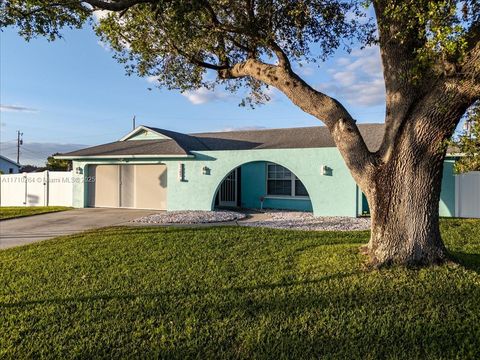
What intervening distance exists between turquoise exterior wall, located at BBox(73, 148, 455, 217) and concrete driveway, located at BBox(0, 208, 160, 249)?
2.17 m

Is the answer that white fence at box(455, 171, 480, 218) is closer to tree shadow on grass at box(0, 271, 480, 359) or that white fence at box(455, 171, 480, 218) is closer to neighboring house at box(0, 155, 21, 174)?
tree shadow on grass at box(0, 271, 480, 359)

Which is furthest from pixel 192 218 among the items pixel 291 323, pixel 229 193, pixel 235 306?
pixel 291 323

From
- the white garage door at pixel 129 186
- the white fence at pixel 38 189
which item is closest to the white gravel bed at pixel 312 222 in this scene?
the white garage door at pixel 129 186

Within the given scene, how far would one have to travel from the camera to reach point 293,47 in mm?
9242

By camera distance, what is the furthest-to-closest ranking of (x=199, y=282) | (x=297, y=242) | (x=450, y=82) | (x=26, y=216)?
(x=26, y=216), (x=297, y=242), (x=199, y=282), (x=450, y=82)

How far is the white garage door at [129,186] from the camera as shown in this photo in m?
17.2

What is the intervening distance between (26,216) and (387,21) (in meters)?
14.7

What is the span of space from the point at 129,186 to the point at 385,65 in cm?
1411

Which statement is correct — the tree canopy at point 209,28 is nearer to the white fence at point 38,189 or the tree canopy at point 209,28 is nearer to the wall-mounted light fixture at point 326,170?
the wall-mounted light fixture at point 326,170

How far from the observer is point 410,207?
586 centimetres

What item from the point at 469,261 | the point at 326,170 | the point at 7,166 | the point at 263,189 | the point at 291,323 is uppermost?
the point at 7,166

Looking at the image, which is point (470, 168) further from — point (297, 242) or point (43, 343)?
point (43, 343)

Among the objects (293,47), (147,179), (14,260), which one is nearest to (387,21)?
(293,47)

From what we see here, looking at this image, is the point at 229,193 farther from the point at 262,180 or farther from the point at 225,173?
the point at 225,173
